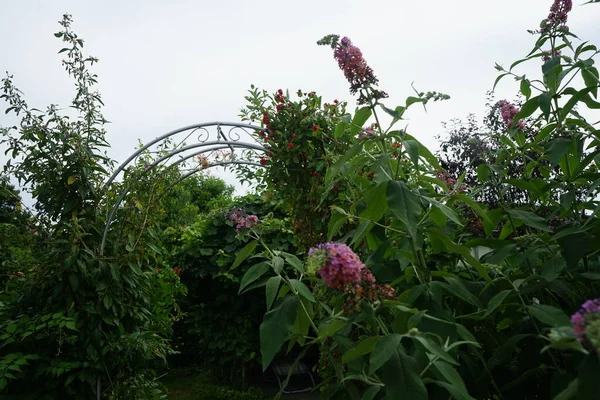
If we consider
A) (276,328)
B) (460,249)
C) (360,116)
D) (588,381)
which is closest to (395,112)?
(360,116)

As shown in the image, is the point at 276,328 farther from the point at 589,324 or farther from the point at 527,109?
the point at 527,109

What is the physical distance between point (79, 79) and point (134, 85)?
0.51m

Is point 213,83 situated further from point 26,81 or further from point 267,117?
point 26,81

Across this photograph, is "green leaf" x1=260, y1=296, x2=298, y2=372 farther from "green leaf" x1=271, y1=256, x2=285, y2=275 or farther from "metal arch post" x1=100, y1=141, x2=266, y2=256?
"metal arch post" x1=100, y1=141, x2=266, y2=256

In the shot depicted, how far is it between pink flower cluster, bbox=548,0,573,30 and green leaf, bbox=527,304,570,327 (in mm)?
956

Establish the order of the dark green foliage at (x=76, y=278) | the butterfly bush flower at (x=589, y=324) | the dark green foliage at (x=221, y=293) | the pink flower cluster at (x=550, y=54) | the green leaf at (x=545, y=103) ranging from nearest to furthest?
the butterfly bush flower at (x=589, y=324) < the green leaf at (x=545, y=103) < the pink flower cluster at (x=550, y=54) < the dark green foliage at (x=76, y=278) < the dark green foliage at (x=221, y=293)

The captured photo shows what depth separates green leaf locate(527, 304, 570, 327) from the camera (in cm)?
98

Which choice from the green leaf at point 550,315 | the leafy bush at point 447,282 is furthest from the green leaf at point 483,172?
the green leaf at point 550,315

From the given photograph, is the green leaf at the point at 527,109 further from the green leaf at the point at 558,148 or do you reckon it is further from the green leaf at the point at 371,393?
the green leaf at the point at 371,393

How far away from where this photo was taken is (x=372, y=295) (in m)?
0.93

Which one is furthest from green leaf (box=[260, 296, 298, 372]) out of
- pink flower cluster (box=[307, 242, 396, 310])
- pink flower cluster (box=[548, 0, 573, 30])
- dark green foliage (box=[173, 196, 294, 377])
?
dark green foliage (box=[173, 196, 294, 377])

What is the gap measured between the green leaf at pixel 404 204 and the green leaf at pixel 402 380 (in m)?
0.25

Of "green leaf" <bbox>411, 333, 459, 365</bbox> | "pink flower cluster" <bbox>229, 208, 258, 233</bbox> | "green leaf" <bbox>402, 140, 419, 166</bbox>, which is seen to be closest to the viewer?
"green leaf" <bbox>411, 333, 459, 365</bbox>

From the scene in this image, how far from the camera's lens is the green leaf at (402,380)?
2.89 ft
